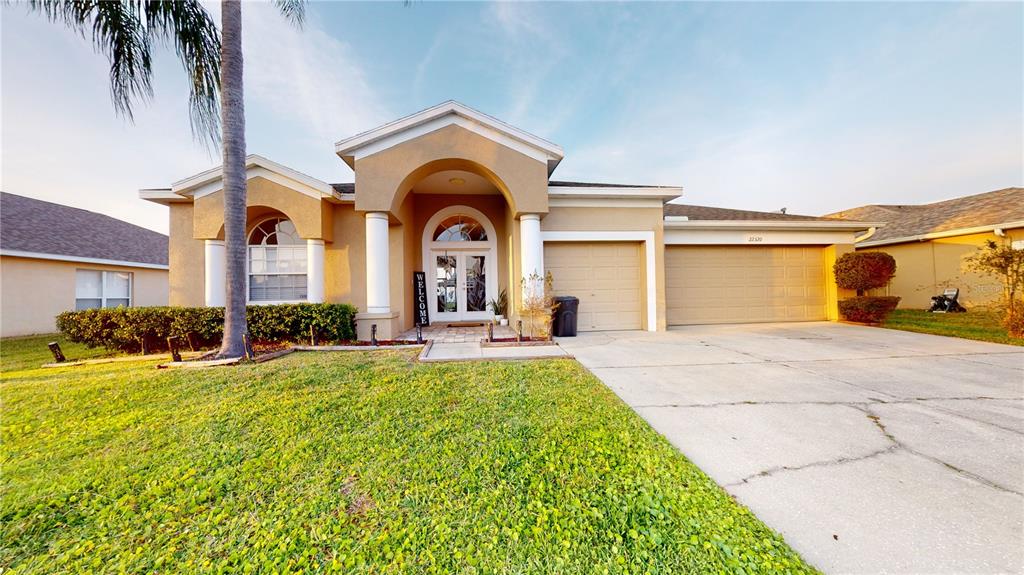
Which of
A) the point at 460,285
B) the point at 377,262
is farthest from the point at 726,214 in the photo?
the point at 377,262

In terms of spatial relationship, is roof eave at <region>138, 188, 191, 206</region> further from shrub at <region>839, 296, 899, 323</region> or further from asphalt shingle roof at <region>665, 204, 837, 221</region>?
shrub at <region>839, 296, 899, 323</region>

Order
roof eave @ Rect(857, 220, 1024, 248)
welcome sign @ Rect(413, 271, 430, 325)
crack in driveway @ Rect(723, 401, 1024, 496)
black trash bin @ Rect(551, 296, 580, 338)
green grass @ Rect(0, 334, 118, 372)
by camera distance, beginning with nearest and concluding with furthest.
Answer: crack in driveway @ Rect(723, 401, 1024, 496)
green grass @ Rect(0, 334, 118, 372)
black trash bin @ Rect(551, 296, 580, 338)
welcome sign @ Rect(413, 271, 430, 325)
roof eave @ Rect(857, 220, 1024, 248)

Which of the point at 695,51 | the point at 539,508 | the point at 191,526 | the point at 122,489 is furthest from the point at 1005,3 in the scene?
the point at 122,489

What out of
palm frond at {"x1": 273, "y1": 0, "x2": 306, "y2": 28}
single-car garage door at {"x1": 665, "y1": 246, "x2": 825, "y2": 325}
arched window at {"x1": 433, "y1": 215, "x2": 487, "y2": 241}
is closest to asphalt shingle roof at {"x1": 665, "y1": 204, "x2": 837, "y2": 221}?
single-car garage door at {"x1": 665, "y1": 246, "x2": 825, "y2": 325}

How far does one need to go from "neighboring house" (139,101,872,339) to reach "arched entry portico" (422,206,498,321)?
0.05 m

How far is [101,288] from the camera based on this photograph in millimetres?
12562

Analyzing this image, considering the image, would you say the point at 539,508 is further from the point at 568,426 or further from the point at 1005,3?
the point at 1005,3

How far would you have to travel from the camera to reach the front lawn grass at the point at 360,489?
5.72 ft

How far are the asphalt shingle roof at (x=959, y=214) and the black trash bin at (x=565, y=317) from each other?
50.4 ft

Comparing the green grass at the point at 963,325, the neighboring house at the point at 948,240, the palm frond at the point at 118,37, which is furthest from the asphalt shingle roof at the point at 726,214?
the palm frond at the point at 118,37

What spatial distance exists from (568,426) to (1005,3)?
16.9 m

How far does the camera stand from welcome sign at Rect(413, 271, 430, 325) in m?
10.2

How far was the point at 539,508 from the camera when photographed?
208 cm

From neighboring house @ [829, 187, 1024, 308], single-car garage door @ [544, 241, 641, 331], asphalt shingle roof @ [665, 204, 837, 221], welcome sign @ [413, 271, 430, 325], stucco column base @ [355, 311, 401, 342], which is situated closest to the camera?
stucco column base @ [355, 311, 401, 342]
